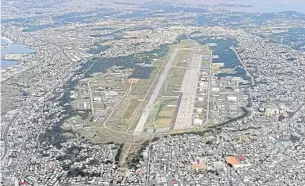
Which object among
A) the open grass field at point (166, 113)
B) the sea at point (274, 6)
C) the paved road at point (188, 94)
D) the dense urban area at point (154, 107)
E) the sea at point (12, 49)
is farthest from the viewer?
the sea at point (274, 6)

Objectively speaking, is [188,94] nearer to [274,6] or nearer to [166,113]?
[166,113]

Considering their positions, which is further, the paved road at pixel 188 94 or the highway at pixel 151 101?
the paved road at pixel 188 94

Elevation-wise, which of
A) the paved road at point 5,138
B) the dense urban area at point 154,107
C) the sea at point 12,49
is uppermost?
the dense urban area at point 154,107

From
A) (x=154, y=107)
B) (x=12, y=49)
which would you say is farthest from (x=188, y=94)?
(x=12, y=49)

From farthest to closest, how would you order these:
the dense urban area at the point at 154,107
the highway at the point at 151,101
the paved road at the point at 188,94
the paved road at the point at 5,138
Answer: the paved road at the point at 188,94
the highway at the point at 151,101
the paved road at the point at 5,138
the dense urban area at the point at 154,107

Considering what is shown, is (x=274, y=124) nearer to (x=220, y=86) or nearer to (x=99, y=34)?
(x=220, y=86)

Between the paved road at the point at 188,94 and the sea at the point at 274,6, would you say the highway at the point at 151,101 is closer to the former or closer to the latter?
the paved road at the point at 188,94

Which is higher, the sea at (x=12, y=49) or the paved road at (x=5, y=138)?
the paved road at (x=5, y=138)

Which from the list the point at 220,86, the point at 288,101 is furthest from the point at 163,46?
the point at 288,101

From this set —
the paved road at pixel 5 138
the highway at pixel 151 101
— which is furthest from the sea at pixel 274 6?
the paved road at pixel 5 138
